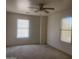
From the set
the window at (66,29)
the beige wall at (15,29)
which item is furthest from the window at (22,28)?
the window at (66,29)

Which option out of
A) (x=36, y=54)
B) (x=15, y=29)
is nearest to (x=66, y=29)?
(x=36, y=54)

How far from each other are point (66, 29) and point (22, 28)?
162 inches

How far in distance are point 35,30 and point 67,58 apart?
5022 mm

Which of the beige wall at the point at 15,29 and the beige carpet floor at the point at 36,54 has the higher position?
the beige wall at the point at 15,29

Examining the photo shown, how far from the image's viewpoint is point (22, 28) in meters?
8.38

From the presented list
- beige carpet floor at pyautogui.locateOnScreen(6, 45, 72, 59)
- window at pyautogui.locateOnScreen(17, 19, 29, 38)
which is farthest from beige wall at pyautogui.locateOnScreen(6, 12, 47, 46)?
beige carpet floor at pyautogui.locateOnScreen(6, 45, 72, 59)

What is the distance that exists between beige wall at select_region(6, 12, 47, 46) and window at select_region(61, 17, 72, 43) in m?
3.34

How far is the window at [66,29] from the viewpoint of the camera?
516 cm

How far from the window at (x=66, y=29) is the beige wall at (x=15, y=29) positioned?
3336mm

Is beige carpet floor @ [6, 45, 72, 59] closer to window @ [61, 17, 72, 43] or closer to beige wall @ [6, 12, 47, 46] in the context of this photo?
window @ [61, 17, 72, 43]

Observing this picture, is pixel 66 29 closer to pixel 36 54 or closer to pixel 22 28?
pixel 36 54

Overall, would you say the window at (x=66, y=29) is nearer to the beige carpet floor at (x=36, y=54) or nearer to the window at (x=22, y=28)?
the beige carpet floor at (x=36, y=54)

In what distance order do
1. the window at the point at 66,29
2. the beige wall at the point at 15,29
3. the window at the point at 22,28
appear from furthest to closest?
the window at the point at 22,28
the beige wall at the point at 15,29
the window at the point at 66,29
